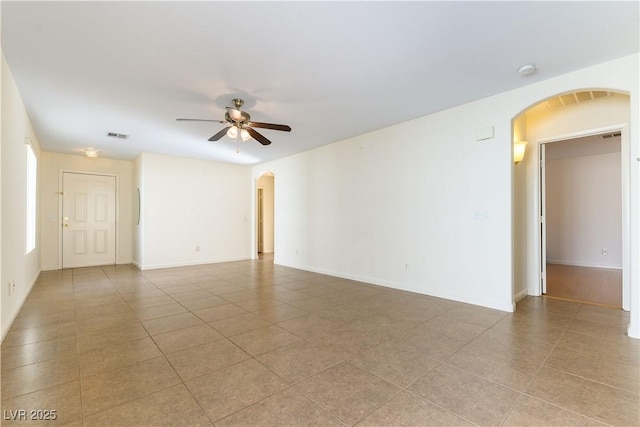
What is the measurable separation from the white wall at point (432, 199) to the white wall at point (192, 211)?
256 centimetres

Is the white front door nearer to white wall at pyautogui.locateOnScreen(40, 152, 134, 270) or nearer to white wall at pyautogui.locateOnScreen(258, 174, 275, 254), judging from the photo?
white wall at pyautogui.locateOnScreen(40, 152, 134, 270)

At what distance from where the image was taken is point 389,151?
15.2 feet

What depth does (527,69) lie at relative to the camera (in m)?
2.85

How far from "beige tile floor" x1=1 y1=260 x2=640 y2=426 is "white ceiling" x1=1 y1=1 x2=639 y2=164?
2563 millimetres

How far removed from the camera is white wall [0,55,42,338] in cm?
269

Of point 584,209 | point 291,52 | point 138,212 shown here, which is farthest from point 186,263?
point 584,209

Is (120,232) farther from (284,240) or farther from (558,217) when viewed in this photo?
(558,217)

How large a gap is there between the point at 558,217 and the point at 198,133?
27.5 ft

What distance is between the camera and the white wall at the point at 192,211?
6.36 metres

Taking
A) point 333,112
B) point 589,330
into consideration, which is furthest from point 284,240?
point 589,330

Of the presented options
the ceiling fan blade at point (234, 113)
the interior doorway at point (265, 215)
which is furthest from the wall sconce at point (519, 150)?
the interior doorway at point (265, 215)

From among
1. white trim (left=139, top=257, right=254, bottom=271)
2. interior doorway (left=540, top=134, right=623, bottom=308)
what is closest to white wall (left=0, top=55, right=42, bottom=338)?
white trim (left=139, top=257, right=254, bottom=271)

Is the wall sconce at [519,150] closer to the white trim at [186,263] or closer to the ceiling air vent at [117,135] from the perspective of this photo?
the ceiling air vent at [117,135]

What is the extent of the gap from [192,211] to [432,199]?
5.50m
